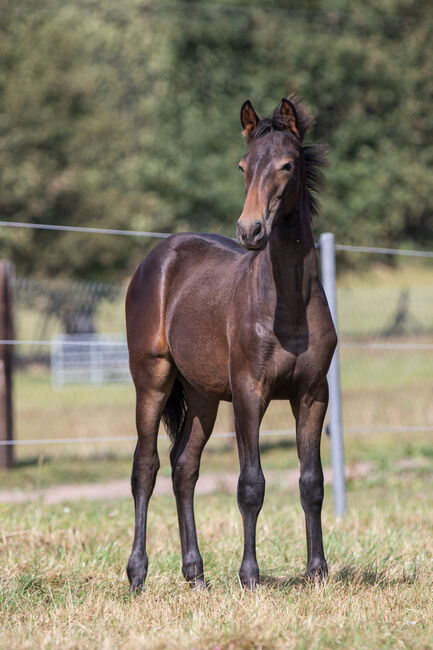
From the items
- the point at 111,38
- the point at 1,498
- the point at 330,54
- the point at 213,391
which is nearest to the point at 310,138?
the point at 330,54

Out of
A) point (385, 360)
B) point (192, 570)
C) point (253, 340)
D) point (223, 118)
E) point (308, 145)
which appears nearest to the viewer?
point (253, 340)

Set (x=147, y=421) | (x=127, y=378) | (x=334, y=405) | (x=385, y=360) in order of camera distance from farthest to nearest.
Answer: (x=385, y=360) < (x=127, y=378) < (x=334, y=405) < (x=147, y=421)

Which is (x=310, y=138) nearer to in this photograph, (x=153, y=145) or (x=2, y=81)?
(x=153, y=145)

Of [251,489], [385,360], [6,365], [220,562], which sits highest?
[6,365]

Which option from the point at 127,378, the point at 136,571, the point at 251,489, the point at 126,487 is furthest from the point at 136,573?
Answer: the point at 127,378

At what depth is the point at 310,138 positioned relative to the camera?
19031 millimetres

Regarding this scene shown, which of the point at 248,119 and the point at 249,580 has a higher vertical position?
the point at 248,119

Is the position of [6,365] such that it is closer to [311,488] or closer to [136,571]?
[136,571]

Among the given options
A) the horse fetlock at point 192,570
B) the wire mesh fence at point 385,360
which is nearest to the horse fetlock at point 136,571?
the horse fetlock at point 192,570

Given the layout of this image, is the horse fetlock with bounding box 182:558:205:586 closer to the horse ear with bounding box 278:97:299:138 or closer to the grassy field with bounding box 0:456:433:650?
the grassy field with bounding box 0:456:433:650

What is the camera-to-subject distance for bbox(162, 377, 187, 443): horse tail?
5.18 meters

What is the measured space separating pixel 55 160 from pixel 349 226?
30.5ft

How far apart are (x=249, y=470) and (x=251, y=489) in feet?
0.29

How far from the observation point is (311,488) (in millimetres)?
4375
